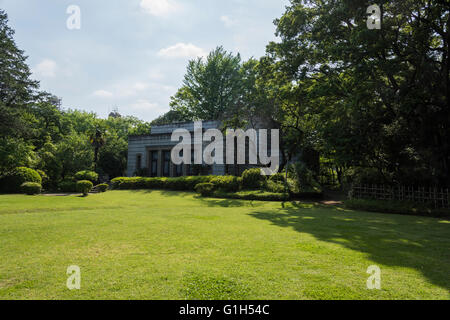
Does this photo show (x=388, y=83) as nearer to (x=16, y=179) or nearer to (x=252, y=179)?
(x=252, y=179)

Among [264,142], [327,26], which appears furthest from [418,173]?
[264,142]

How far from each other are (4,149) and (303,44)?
26.1 m

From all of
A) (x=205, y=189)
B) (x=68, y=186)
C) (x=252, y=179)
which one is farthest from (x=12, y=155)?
(x=252, y=179)

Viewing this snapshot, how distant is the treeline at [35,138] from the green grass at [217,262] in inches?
770

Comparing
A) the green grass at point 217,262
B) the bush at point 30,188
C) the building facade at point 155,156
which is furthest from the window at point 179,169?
the green grass at point 217,262

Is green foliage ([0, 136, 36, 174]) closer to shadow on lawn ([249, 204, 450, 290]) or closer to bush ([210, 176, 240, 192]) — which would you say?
bush ([210, 176, 240, 192])

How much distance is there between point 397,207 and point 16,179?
86.7 ft

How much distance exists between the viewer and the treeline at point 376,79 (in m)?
12.8

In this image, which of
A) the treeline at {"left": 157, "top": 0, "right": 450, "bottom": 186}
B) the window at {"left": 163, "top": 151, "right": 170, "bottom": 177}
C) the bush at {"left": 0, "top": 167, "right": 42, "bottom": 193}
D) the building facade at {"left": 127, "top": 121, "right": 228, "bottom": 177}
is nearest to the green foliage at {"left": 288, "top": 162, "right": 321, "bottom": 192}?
the treeline at {"left": 157, "top": 0, "right": 450, "bottom": 186}

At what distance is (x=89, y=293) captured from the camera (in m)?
3.13

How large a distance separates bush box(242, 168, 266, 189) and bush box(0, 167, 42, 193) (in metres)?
17.1

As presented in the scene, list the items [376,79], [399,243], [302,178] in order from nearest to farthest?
[399,243], [376,79], [302,178]

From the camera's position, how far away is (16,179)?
19.8 meters

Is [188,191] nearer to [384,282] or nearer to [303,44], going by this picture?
[303,44]
